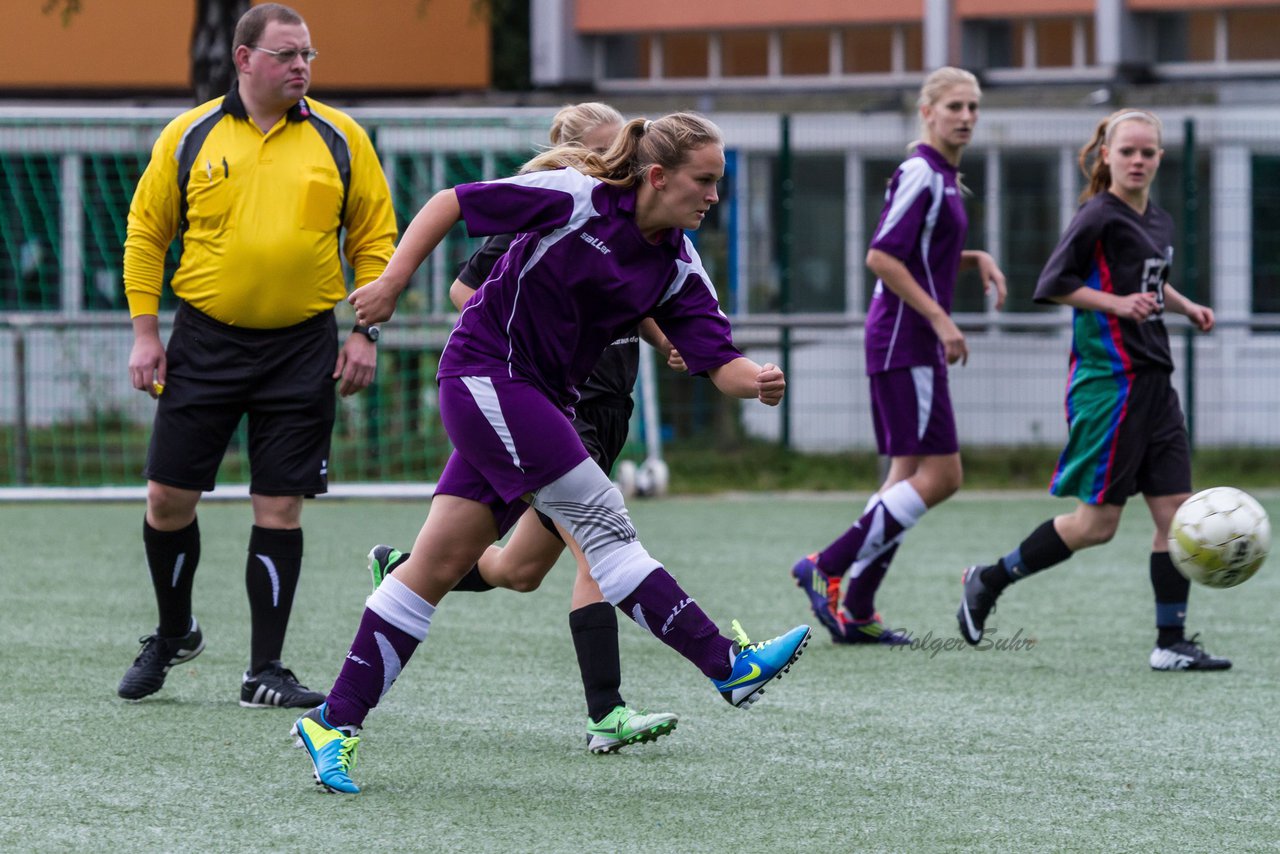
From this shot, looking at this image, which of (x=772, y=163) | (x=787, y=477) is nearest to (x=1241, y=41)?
(x=772, y=163)

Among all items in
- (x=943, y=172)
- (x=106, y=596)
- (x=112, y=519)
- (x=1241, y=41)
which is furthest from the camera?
(x=1241, y=41)

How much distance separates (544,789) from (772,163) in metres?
10.2

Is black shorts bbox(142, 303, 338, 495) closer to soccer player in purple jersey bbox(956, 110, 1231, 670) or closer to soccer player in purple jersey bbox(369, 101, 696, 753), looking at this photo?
soccer player in purple jersey bbox(369, 101, 696, 753)

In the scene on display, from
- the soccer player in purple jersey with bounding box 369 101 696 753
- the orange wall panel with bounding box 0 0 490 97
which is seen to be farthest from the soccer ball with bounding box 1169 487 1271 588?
the orange wall panel with bounding box 0 0 490 97

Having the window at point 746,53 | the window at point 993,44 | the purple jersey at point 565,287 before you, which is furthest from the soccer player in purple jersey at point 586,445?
the window at point 746,53

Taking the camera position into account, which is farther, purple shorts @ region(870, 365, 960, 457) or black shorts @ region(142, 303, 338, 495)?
purple shorts @ region(870, 365, 960, 457)

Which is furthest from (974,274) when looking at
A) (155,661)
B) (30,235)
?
(155,661)

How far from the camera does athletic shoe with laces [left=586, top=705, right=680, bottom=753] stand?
164 inches

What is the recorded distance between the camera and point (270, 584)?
5.16 meters

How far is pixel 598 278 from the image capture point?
404cm

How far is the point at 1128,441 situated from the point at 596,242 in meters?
2.60

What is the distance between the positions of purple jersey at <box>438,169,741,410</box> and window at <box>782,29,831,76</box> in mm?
16056

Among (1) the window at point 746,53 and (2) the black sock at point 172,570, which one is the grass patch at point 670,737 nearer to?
(2) the black sock at point 172,570

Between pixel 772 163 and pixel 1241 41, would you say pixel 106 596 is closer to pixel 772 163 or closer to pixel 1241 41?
pixel 772 163
